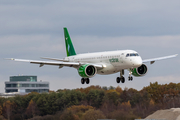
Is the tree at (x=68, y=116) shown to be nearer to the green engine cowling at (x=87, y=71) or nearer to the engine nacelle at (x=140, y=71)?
the engine nacelle at (x=140, y=71)

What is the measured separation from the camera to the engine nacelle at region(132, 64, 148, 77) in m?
86.7

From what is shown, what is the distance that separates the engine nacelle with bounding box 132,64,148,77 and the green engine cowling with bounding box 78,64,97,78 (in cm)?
878

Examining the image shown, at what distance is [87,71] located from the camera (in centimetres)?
8394

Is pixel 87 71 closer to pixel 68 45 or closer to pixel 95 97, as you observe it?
pixel 68 45

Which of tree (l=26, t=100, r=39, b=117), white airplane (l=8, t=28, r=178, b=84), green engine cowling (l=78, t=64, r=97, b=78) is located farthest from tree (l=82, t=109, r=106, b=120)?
tree (l=26, t=100, r=39, b=117)

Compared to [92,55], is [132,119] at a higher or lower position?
lower

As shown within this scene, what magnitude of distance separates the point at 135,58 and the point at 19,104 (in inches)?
4318

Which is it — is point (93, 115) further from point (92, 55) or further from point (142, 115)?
point (92, 55)

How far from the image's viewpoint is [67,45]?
354 ft

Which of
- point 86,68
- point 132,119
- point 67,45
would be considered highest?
point 67,45

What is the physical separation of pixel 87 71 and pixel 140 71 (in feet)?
37.1

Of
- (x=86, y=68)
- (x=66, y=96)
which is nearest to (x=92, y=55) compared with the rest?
(x=86, y=68)

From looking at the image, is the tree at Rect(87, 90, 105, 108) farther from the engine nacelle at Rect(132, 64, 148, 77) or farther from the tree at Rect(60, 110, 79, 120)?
the engine nacelle at Rect(132, 64, 148, 77)

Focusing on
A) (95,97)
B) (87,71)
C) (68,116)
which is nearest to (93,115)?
(68,116)
